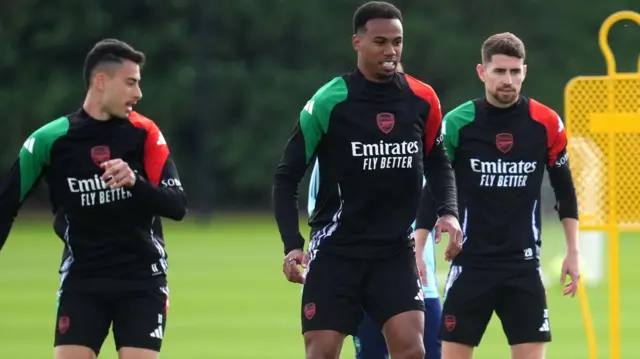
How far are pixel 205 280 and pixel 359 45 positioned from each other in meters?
12.4

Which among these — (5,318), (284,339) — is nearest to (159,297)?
(284,339)

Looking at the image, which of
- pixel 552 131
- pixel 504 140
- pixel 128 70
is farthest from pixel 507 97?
pixel 128 70

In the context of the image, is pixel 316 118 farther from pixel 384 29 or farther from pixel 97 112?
pixel 97 112

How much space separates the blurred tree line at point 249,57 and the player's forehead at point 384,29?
3125 cm

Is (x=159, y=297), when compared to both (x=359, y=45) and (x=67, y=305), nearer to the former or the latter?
(x=67, y=305)

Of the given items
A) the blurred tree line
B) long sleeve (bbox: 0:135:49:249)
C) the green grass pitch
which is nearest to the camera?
long sleeve (bbox: 0:135:49:249)

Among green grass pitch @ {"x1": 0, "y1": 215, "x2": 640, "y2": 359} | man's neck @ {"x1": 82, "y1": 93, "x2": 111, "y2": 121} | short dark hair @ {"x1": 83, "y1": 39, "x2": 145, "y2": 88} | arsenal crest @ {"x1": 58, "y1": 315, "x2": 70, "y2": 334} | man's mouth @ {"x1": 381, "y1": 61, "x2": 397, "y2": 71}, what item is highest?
short dark hair @ {"x1": 83, "y1": 39, "x2": 145, "y2": 88}

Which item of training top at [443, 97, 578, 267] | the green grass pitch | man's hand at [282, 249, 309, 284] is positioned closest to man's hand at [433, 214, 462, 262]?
training top at [443, 97, 578, 267]

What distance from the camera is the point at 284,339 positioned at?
13141mm

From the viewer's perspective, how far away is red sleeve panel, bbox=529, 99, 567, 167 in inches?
311

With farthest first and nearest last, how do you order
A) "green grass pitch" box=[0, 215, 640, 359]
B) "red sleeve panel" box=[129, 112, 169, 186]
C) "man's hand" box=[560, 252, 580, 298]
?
1. "green grass pitch" box=[0, 215, 640, 359]
2. "man's hand" box=[560, 252, 580, 298]
3. "red sleeve panel" box=[129, 112, 169, 186]

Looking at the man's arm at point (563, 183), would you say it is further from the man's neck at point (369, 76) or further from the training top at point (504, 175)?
the man's neck at point (369, 76)

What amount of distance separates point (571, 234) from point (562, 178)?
0.31 m

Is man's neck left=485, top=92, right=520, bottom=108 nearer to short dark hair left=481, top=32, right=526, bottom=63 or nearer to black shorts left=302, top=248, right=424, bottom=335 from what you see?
short dark hair left=481, top=32, right=526, bottom=63
